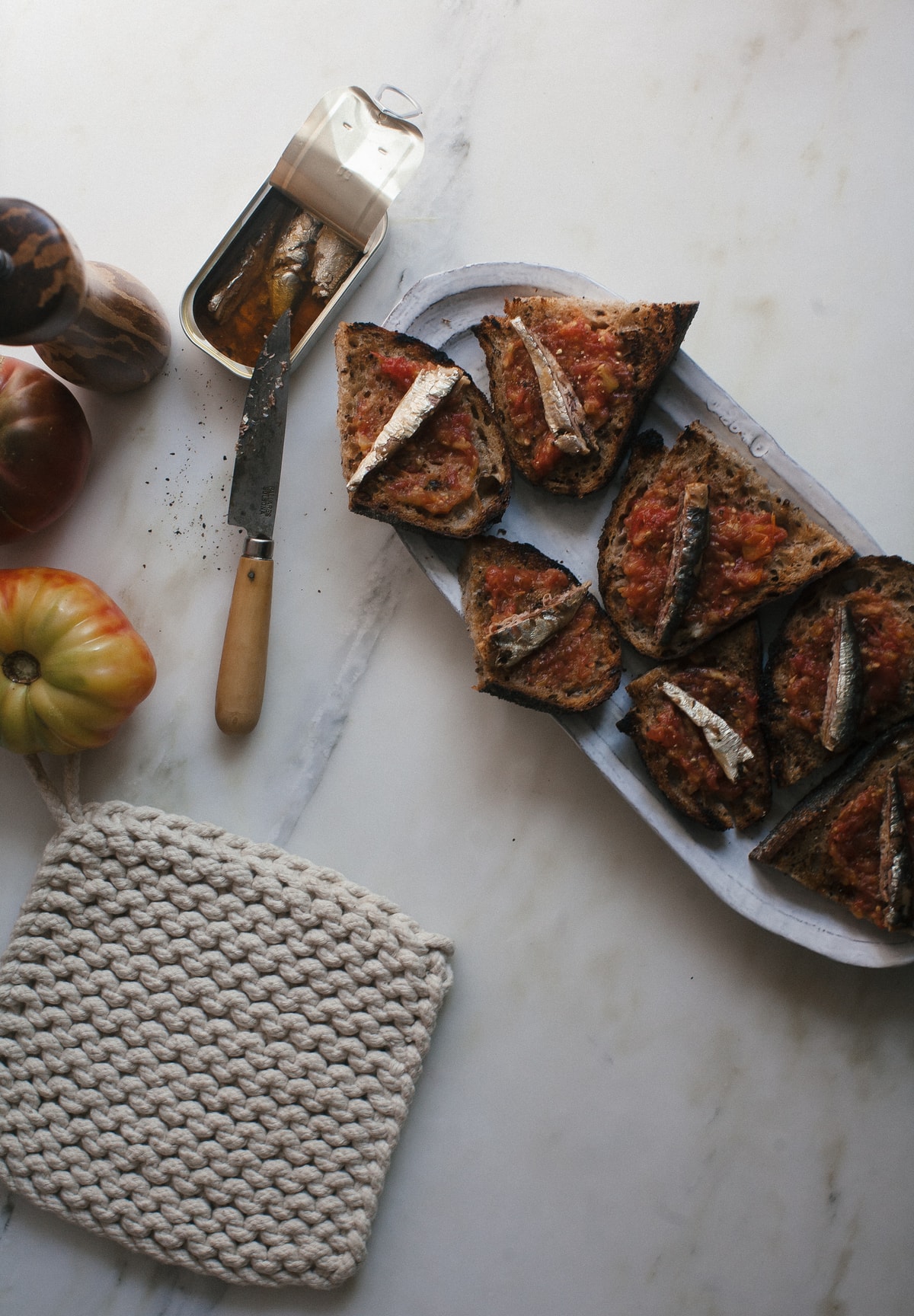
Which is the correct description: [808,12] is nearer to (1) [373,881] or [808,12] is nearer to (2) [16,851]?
(1) [373,881]

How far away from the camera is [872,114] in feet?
5.99

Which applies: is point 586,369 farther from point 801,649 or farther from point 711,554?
point 801,649

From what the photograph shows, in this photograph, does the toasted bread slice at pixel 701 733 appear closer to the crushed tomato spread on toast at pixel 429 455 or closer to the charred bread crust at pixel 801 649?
Result: the charred bread crust at pixel 801 649

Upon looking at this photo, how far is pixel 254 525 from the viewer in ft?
5.63

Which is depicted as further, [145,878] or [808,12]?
[808,12]

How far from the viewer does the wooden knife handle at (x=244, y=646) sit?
1700 mm

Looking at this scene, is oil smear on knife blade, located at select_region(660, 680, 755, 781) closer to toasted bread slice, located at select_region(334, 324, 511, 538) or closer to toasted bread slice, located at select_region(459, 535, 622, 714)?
toasted bread slice, located at select_region(459, 535, 622, 714)

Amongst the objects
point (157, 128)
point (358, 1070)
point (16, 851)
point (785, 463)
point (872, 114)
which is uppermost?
point (872, 114)

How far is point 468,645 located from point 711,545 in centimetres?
54

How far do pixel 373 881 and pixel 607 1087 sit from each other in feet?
2.18

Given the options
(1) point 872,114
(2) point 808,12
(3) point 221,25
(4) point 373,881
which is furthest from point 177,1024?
(2) point 808,12

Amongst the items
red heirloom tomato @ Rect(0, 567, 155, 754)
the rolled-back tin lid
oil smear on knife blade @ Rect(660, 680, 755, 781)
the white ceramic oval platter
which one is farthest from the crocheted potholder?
the rolled-back tin lid

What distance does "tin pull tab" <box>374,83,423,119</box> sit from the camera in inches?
68.0

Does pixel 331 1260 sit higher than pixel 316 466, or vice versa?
pixel 316 466
